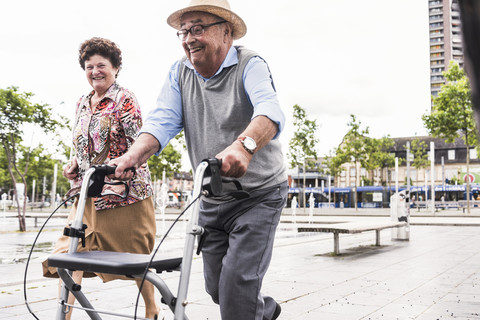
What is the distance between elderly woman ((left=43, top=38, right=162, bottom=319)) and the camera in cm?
336

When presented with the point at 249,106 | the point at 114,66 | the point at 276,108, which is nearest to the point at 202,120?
Answer: the point at 249,106

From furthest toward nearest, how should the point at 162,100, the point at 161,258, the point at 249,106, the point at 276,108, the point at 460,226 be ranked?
the point at 460,226
the point at 162,100
the point at 249,106
the point at 276,108
the point at 161,258

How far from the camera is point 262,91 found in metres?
2.34

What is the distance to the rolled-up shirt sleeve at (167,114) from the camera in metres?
2.59

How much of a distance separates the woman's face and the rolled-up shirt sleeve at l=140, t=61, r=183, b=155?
0.91 metres

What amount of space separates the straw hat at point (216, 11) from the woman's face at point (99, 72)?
1.04 metres

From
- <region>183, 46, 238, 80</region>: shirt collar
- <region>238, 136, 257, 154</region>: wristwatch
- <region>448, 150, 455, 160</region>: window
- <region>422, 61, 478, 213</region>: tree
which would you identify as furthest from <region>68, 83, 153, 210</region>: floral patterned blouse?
<region>448, 150, 455, 160</region>: window

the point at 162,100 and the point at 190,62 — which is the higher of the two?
the point at 190,62

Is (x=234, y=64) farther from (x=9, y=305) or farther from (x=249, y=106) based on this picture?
(x=9, y=305)

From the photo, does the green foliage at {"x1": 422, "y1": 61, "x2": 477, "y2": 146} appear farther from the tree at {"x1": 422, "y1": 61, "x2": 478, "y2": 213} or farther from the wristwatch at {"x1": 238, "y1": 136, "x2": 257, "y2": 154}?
the wristwatch at {"x1": 238, "y1": 136, "x2": 257, "y2": 154}

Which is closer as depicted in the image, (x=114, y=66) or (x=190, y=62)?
(x=190, y=62)

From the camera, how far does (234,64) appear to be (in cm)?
252

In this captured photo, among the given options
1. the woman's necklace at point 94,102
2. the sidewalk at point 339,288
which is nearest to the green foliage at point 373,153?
the sidewalk at point 339,288

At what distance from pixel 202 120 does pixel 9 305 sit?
331cm
